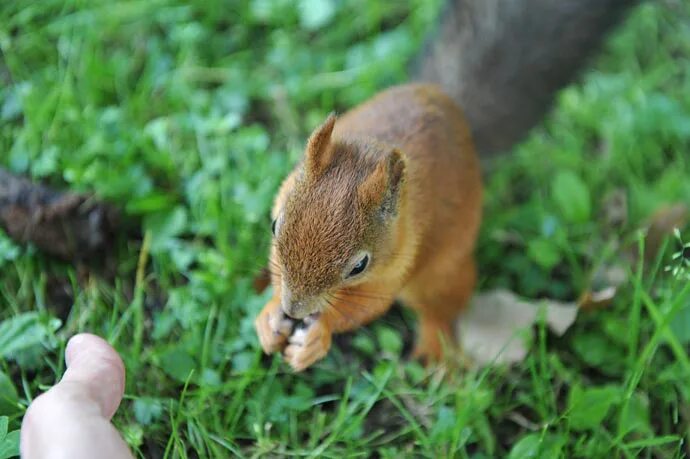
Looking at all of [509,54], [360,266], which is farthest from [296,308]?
[509,54]

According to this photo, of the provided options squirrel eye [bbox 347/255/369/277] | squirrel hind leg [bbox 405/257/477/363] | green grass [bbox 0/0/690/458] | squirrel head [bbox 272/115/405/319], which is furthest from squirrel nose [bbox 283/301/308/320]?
squirrel hind leg [bbox 405/257/477/363]

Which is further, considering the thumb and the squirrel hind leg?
the squirrel hind leg

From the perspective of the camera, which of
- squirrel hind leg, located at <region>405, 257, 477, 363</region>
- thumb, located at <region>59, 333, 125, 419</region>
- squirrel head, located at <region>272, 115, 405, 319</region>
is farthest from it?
squirrel hind leg, located at <region>405, 257, 477, 363</region>

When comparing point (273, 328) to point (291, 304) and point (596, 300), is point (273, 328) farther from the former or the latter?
point (596, 300)

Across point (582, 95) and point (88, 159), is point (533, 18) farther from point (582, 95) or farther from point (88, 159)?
point (88, 159)

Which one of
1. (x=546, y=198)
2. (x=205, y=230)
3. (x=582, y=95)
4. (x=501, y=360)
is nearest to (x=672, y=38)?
(x=582, y=95)

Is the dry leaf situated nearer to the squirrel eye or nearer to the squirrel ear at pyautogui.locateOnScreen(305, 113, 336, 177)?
the squirrel eye
